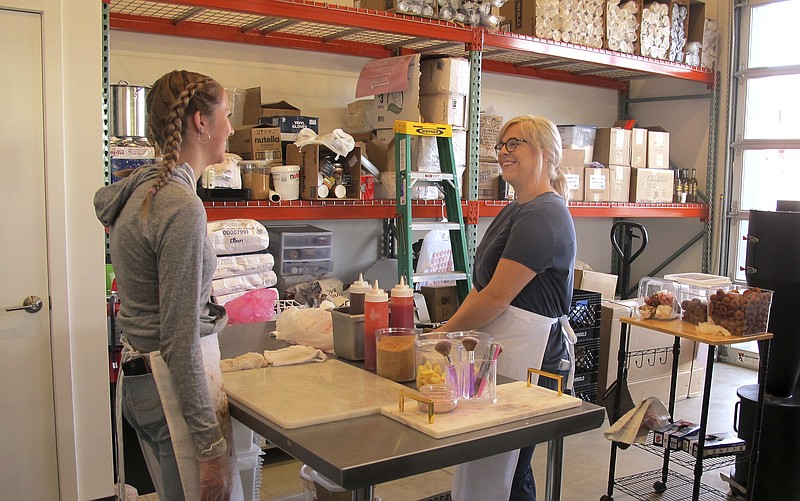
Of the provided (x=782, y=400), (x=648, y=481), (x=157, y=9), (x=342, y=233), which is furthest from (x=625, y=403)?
(x=157, y=9)

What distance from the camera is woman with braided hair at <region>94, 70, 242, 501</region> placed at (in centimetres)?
161

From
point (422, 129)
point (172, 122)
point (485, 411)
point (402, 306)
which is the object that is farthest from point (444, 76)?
point (485, 411)

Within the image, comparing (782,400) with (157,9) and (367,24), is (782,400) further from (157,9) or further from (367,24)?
(157,9)

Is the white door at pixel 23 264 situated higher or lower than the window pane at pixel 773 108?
lower

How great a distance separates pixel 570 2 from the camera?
16.5ft

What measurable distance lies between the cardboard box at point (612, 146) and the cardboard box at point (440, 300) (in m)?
1.86

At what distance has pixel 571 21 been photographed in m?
5.06

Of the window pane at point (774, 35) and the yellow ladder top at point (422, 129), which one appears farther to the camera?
the window pane at point (774, 35)

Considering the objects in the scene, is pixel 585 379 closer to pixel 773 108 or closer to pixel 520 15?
pixel 520 15

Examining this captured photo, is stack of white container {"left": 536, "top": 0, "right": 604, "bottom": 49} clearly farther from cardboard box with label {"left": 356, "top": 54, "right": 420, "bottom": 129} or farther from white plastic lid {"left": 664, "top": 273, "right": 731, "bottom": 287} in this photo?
white plastic lid {"left": 664, "top": 273, "right": 731, "bottom": 287}

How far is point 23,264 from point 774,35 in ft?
19.6

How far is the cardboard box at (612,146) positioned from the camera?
5.54m

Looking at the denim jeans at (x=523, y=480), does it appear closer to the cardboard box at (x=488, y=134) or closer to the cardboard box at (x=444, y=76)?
the cardboard box at (x=444, y=76)

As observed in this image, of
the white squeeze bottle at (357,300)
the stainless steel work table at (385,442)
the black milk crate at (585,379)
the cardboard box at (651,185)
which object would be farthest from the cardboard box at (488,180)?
the stainless steel work table at (385,442)
